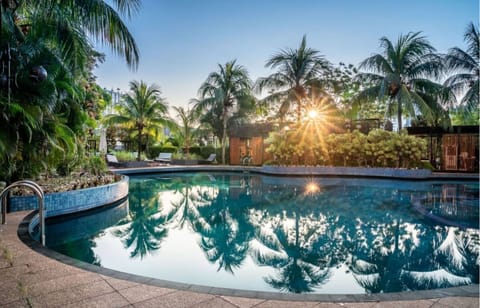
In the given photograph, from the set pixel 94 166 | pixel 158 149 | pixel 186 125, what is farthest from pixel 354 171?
pixel 158 149

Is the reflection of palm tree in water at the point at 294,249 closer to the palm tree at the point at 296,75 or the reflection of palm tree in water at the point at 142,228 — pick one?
the reflection of palm tree in water at the point at 142,228

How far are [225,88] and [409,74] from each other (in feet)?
36.5

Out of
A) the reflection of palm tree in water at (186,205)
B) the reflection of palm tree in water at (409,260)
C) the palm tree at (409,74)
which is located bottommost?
the reflection of palm tree in water at (409,260)

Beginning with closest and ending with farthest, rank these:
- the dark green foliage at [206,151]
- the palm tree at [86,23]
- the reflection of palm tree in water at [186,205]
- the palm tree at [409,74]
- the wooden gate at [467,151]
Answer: the palm tree at [86,23] < the reflection of palm tree in water at [186,205] < the palm tree at [409,74] < the wooden gate at [467,151] < the dark green foliage at [206,151]

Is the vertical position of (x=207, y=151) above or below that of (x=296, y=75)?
below

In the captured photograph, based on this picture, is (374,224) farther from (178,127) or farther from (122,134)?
(122,134)

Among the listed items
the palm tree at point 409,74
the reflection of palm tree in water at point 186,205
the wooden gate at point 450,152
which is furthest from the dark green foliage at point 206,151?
the wooden gate at point 450,152

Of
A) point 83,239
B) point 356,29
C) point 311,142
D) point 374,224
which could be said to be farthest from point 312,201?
point 356,29

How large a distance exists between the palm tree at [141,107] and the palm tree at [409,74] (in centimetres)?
1273

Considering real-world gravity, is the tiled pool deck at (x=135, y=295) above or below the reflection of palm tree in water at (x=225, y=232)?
above

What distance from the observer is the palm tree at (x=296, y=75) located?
17.5 metres

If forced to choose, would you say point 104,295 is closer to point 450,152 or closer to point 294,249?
point 294,249

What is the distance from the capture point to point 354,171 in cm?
1550

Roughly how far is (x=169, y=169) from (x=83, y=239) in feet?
40.2
